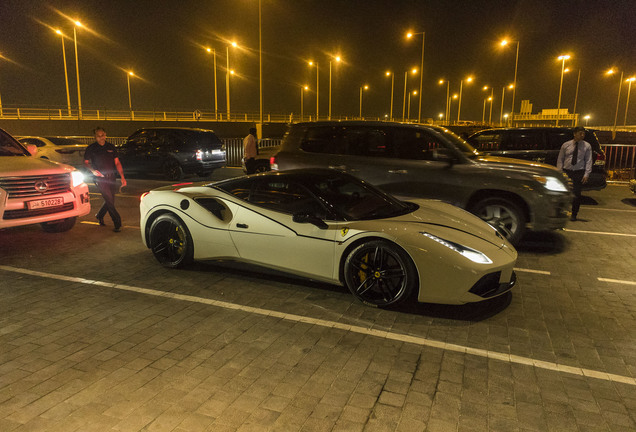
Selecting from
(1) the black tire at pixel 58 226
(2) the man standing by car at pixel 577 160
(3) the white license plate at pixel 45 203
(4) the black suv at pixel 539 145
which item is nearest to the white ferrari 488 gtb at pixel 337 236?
(3) the white license plate at pixel 45 203

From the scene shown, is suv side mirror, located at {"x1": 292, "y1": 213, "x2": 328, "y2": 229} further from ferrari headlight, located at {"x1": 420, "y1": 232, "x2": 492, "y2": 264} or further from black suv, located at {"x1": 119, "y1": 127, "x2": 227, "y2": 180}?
black suv, located at {"x1": 119, "y1": 127, "x2": 227, "y2": 180}

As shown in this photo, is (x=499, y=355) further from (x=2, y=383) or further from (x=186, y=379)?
(x=2, y=383)

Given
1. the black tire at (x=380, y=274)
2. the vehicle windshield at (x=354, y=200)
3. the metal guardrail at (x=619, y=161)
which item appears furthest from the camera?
the metal guardrail at (x=619, y=161)

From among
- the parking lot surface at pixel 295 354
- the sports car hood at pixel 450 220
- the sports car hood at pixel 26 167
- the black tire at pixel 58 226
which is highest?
the sports car hood at pixel 26 167

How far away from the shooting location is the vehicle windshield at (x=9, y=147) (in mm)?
7750

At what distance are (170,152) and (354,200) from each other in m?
12.0

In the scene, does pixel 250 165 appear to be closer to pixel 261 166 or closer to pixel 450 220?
pixel 261 166

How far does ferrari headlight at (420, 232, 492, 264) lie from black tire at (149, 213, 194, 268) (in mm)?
3050

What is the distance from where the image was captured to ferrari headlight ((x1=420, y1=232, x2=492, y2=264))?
14.2 feet

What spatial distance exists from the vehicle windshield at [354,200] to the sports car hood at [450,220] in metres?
0.16

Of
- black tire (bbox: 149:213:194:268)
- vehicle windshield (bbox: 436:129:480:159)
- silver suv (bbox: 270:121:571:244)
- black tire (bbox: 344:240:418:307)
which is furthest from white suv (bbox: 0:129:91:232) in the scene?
vehicle windshield (bbox: 436:129:480:159)

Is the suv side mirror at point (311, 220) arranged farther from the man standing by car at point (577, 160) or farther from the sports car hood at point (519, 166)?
the man standing by car at point (577, 160)

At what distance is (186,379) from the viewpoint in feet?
10.8

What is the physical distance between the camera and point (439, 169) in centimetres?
762
